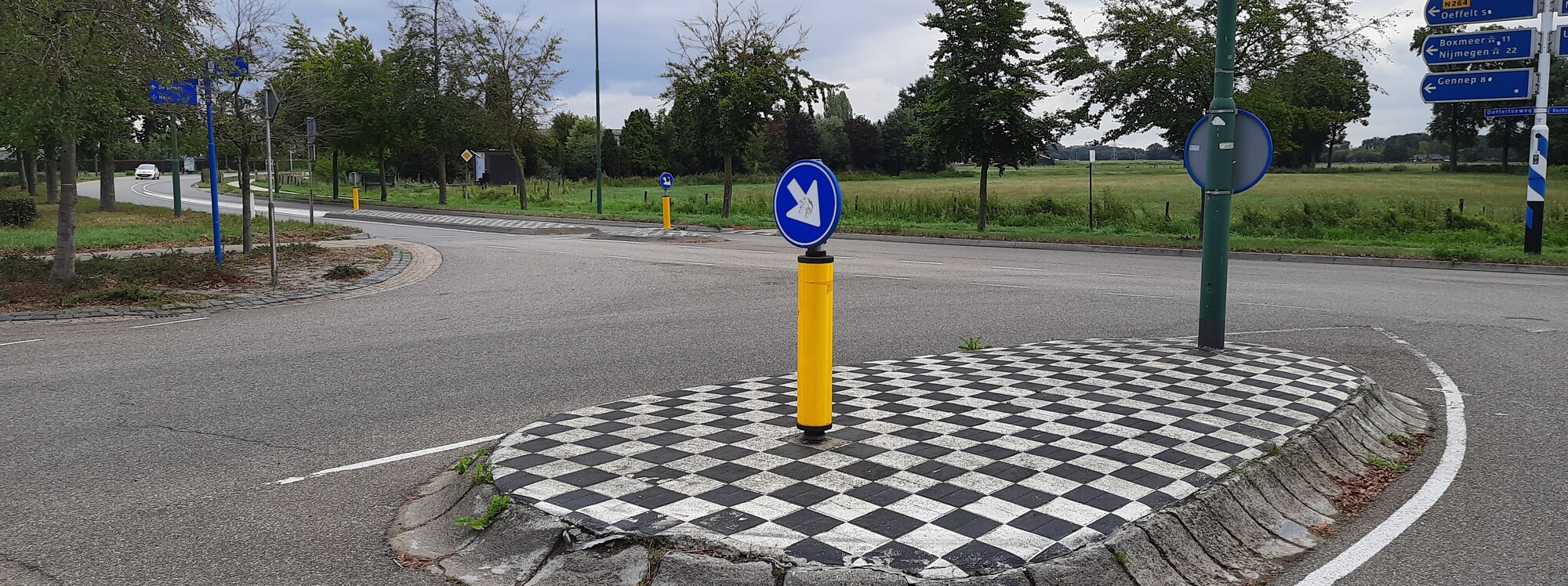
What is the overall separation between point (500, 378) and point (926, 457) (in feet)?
13.0

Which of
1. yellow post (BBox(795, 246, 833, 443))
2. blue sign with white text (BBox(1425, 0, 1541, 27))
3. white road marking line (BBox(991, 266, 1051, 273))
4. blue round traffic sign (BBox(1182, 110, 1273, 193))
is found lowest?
white road marking line (BBox(991, 266, 1051, 273))

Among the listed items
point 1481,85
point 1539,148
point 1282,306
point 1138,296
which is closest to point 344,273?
point 1138,296

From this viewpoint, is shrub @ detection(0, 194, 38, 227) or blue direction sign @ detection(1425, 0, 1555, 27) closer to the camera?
blue direction sign @ detection(1425, 0, 1555, 27)

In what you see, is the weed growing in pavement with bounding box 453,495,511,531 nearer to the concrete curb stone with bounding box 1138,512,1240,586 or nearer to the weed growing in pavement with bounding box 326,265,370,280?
the concrete curb stone with bounding box 1138,512,1240,586

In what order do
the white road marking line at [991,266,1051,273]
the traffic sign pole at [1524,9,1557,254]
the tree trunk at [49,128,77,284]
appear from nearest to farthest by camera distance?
the tree trunk at [49,128,77,284] < the white road marking line at [991,266,1051,273] < the traffic sign pole at [1524,9,1557,254]

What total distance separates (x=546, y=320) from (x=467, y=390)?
3.78 metres

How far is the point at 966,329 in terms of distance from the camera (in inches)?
404

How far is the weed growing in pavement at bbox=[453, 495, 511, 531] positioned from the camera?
13.9 ft

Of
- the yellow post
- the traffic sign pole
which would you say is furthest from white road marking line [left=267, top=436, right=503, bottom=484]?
the traffic sign pole

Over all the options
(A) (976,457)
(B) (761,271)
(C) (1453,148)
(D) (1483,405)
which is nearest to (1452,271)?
(B) (761,271)

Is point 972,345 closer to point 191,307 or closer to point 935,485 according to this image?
point 935,485

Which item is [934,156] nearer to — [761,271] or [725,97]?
[725,97]

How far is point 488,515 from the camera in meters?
4.27

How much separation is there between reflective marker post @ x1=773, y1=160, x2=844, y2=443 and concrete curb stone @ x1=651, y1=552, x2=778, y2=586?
151cm
